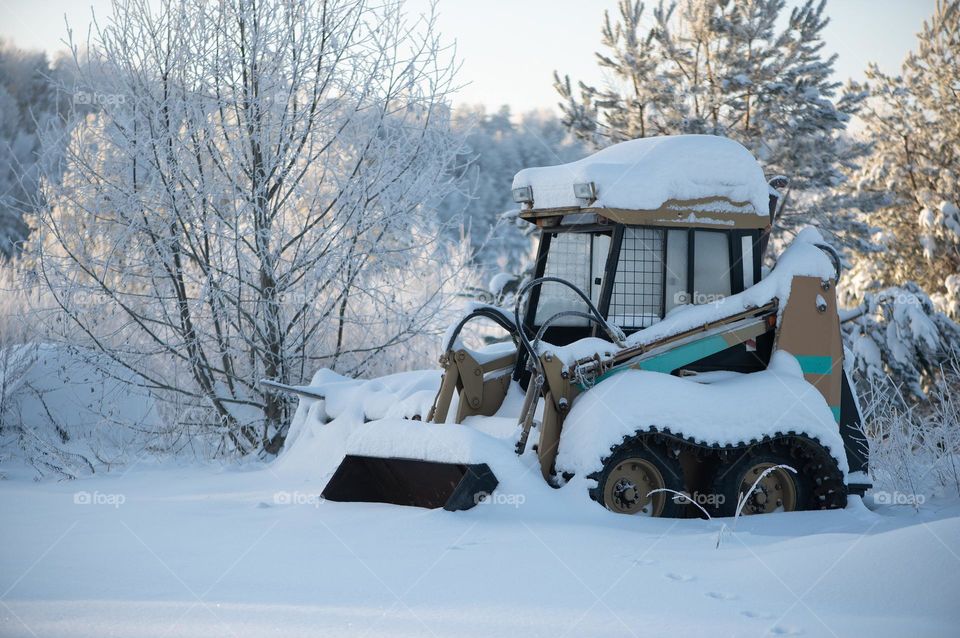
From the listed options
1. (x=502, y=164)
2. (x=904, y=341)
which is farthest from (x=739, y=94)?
(x=502, y=164)

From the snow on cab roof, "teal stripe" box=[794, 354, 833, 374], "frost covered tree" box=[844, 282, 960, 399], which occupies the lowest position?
"frost covered tree" box=[844, 282, 960, 399]

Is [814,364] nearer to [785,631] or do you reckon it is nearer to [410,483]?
[410,483]

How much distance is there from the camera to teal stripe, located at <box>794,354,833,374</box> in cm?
785

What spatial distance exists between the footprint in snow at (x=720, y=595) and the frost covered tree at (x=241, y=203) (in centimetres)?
702

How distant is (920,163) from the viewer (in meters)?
25.2

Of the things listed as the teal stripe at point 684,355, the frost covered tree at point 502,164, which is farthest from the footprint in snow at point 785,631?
the frost covered tree at point 502,164

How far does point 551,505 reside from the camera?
21.1 ft

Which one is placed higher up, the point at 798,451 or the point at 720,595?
the point at 720,595

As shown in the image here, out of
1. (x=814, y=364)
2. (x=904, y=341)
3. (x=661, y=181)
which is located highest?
(x=661, y=181)

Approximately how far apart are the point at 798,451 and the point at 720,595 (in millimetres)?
3247

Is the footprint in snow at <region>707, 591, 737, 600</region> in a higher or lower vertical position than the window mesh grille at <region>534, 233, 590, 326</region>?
lower

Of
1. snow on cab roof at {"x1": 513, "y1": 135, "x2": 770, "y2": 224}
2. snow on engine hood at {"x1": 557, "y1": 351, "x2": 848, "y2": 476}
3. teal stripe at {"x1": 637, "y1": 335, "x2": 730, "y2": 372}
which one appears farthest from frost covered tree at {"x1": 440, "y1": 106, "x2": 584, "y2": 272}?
snow on engine hood at {"x1": 557, "y1": 351, "x2": 848, "y2": 476}

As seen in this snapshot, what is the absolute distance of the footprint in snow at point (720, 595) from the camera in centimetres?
445

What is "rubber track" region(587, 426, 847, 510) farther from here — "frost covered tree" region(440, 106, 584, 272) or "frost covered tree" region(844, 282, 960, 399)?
"frost covered tree" region(440, 106, 584, 272)
